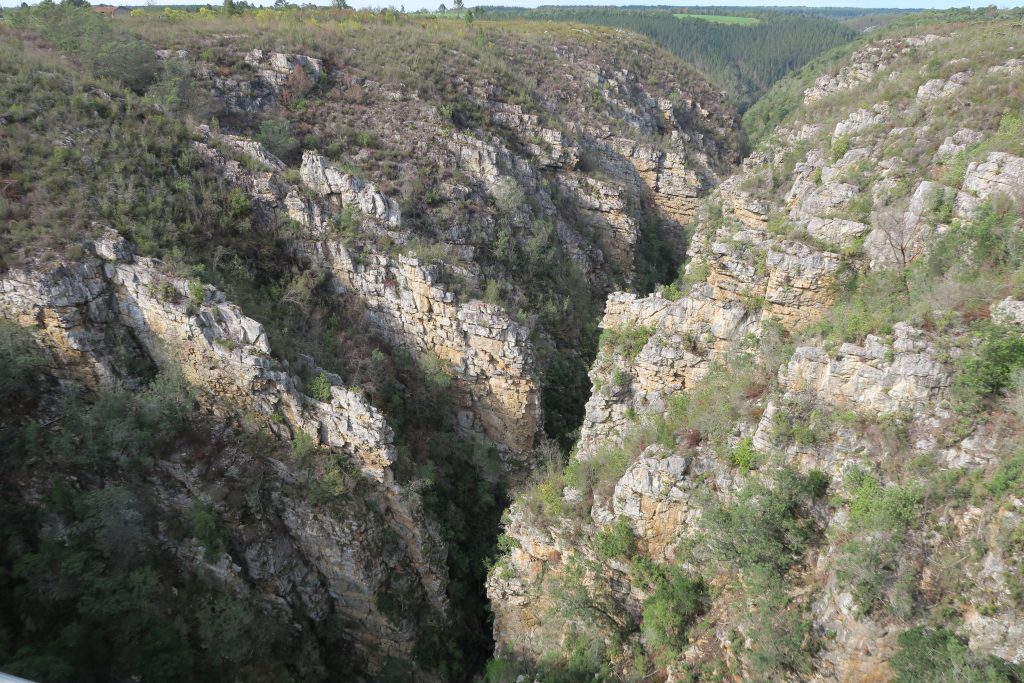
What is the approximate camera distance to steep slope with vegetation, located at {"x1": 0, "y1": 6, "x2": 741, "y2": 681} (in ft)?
53.0

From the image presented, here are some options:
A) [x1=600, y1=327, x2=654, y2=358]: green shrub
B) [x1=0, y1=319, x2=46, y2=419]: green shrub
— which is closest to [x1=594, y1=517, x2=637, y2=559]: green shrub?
[x1=600, y1=327, x2=654, y2=358]: green shrub

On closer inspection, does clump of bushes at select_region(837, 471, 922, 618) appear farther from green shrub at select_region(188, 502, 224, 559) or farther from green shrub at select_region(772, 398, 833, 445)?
green shrub at select_region(188, 502, 224, 559)

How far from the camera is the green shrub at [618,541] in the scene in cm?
1636

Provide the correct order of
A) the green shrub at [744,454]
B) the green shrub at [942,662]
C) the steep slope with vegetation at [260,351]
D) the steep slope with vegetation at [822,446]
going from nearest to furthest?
1. the green shrub at [942,662]
2. the steep slope with vegetation at [822,446]
3. the green shrub at [744,454]
4. the steep slope with vegetation at [260,351]

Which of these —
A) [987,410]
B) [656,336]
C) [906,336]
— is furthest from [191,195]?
[987,410]

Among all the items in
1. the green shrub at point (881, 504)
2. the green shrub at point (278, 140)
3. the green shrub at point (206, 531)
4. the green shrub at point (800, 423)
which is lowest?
the green shrub at point (206, 531)

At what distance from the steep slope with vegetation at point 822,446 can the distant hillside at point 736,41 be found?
92651 millimetres

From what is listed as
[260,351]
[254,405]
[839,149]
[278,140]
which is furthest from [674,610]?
[278,140]

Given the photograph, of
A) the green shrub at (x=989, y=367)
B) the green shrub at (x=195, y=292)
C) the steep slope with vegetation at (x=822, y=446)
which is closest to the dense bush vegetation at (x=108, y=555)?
the green shrub at (x=195, y=292)

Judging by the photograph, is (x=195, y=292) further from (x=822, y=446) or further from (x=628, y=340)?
(x=822, y=446)

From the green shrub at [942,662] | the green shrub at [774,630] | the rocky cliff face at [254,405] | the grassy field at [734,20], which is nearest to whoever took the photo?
the green shrub at [942,662]

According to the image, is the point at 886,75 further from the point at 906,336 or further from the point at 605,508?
the point at 605,508

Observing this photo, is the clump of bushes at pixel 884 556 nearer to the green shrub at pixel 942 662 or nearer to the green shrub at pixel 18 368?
the green shrub at pixel 942 662

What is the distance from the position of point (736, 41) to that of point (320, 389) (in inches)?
4911
